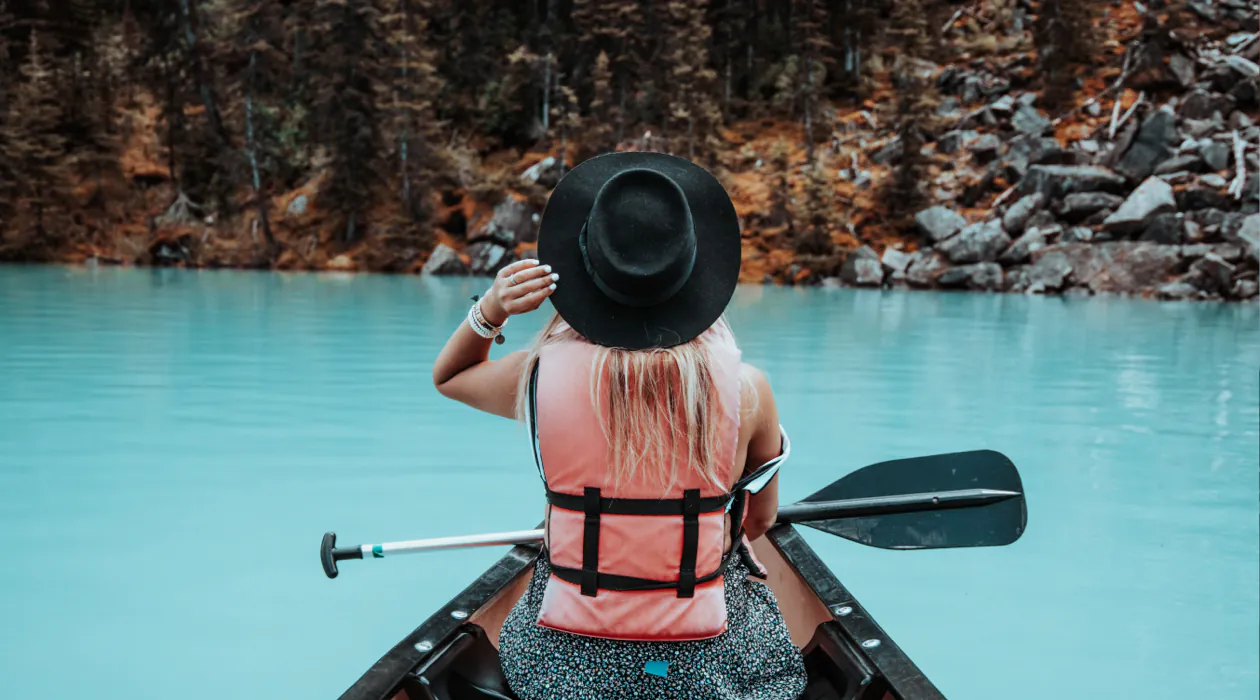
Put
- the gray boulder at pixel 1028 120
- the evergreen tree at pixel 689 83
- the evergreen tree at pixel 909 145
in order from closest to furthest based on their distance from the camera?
the evergreen tree at pixel 909 145, the gray boulder at pixel 1028 120, the evergreen tree at pixel 689 83

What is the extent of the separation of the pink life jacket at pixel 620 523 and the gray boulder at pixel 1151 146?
20.5 m

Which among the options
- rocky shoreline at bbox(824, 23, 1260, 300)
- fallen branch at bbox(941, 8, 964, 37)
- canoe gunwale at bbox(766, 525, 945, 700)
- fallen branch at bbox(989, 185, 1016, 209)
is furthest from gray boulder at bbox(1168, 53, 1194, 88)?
canoe gunwale at bbox(766, 525, 945, 700)

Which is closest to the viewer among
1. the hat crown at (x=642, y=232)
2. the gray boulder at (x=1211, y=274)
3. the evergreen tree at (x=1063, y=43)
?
the hat crown at (x=642, y=232)

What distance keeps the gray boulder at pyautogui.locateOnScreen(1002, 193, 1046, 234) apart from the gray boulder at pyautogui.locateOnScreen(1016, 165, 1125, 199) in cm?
25

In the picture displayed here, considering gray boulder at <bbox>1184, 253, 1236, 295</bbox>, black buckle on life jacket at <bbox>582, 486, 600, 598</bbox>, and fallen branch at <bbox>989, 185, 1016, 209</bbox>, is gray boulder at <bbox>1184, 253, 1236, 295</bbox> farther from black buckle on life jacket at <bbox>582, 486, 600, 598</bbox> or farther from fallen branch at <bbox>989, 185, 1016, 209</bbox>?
black buckle on life jacket at <bbox>582, 486, 600, 598</bbox>

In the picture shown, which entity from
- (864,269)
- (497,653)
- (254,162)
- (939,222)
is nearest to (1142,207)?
(939,222)

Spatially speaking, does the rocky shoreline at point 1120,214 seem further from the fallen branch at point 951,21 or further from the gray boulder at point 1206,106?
the fallen branch at point 951,21

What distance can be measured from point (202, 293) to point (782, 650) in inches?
591

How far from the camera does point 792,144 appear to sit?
24.8 m

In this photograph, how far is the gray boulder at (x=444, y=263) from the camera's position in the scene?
70.0 ft

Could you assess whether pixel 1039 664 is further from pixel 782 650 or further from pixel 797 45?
pixel 797 45

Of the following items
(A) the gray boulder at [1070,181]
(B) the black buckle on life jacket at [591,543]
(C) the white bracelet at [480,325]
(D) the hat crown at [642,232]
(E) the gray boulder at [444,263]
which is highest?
(A) the gray boulder at [1070,181]

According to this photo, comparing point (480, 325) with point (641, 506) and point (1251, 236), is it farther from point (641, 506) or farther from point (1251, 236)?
point (1251, 236)

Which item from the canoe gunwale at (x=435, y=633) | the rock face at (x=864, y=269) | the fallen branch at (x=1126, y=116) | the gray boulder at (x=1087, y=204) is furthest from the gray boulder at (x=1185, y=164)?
the canoe gunwale at (x=435, y=633)
